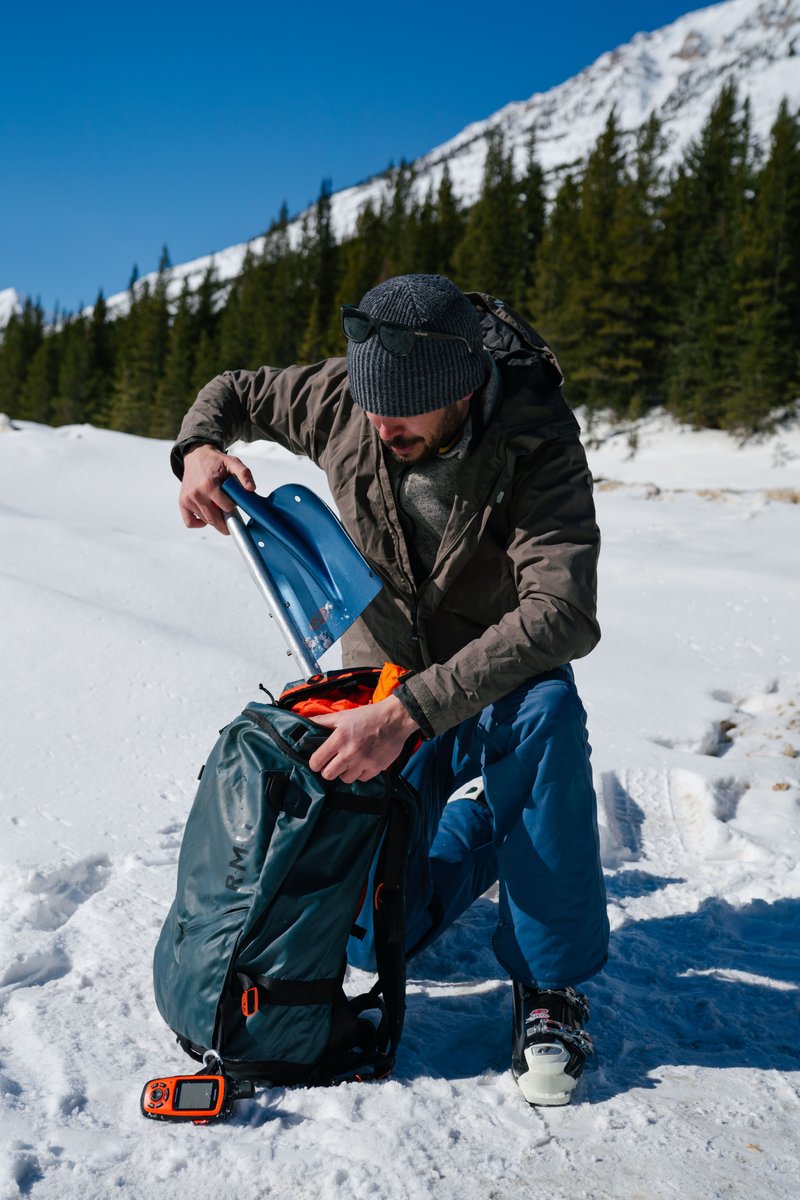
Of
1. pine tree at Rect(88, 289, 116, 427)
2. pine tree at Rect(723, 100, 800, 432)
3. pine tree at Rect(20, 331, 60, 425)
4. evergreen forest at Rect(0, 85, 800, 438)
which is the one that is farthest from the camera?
pine tree at Rect(20, 331, 60, 425)

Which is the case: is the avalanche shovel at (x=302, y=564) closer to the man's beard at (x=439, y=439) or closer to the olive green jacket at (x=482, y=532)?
the olive green jacket at (x=482, y=532)

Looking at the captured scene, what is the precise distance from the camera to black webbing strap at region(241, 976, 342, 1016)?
1552mm

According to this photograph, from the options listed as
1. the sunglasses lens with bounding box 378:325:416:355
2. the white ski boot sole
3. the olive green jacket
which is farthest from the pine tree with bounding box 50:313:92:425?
the white ski boot sole

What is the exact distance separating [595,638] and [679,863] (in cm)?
123

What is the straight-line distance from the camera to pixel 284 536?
2016 millimetres

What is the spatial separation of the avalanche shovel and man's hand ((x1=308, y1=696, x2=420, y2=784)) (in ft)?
1.18

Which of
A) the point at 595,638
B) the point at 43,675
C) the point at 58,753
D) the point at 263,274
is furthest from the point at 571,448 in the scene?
the point at 263,274

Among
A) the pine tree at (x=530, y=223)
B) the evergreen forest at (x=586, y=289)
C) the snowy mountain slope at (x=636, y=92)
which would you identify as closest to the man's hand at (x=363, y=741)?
the evergreen forest at (x=586, y=289)

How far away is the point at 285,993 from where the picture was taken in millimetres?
1571

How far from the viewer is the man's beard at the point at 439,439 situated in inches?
73.9

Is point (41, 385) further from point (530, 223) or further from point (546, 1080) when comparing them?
point (546, 1080)

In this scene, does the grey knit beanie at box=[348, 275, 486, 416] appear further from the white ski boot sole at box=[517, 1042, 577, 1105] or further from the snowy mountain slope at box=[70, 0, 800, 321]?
the snowy mountain slope at box=[70, 0, 800, 321]

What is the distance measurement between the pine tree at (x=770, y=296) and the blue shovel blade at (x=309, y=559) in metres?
22.7

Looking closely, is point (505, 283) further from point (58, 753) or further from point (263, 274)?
point (58, 753)
